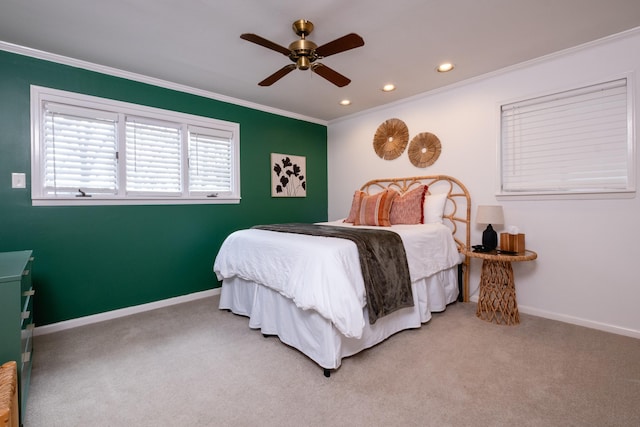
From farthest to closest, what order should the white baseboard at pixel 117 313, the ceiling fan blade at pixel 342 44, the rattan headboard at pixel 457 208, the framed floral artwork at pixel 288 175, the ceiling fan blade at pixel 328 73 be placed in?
the framed floral artwork at pixel 288 175 < the rattan headboard at pixel 457 208 < the white baseboard at pixel 117 313 < the ceiling fan blade at pixel 328 73 < the ceiling fan blade at pixel 342 44

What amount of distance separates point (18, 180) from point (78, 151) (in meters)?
0.50

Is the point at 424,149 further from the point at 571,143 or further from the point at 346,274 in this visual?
the point at 346,274

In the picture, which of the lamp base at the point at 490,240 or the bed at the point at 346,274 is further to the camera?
the lamp base at the point at 490,240

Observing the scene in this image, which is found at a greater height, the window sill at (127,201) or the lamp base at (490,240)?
the window sill at (127,201)

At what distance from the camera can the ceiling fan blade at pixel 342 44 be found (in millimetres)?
1888

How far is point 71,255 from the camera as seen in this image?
9.16ft

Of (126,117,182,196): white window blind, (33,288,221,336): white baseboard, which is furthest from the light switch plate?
(33,288,221,336): white baseboard

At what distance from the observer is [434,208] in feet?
11.3

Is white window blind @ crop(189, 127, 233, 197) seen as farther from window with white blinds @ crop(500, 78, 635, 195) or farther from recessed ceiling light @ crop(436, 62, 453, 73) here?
window with white blinds @ crop(500, 78, 635, 195)

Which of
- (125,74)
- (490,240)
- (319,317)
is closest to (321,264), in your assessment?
(319,317)

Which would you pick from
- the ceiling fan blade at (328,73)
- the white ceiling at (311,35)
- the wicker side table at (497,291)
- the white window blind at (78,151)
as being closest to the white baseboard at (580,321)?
the wicker side table at (497,291)

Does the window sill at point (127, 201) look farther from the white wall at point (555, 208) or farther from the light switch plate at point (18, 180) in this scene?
the white wall at point (555, 208)

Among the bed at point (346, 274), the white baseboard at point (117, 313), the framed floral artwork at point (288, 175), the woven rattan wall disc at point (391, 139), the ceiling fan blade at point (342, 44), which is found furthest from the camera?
the framed floral artwork at point (288, 175)

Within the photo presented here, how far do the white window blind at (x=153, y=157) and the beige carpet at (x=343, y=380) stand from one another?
4.80 ft
